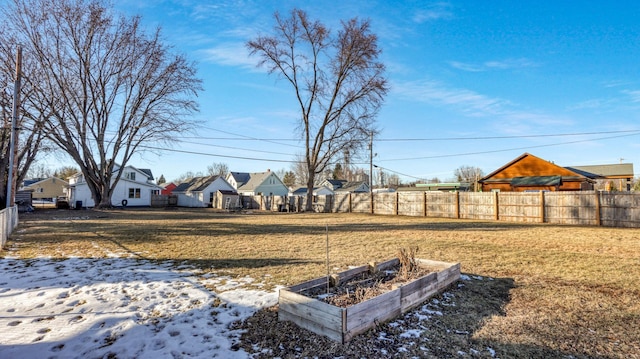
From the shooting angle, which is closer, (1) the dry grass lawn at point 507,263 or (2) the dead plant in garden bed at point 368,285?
(1) the dry grass lawn at point 507,263

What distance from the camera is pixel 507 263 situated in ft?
20.4

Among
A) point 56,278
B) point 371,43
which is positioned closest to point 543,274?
point 56,278

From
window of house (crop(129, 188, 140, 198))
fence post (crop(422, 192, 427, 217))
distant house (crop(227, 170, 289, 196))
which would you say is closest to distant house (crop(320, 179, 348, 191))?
distant house (crop(227, 170, 289, 196))

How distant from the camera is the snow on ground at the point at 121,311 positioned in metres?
2.83

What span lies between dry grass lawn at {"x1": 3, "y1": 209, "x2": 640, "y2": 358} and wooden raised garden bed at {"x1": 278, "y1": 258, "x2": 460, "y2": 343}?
2.31 feet

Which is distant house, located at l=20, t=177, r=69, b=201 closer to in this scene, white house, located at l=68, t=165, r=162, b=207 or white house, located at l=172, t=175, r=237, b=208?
white house, located at l=68, t=165, r=162, b=207

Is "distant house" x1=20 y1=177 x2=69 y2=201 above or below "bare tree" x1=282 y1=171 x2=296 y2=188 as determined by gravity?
below

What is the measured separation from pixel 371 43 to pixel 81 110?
20.7 m

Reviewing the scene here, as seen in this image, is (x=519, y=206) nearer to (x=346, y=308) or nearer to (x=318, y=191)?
(x=346, y=308)

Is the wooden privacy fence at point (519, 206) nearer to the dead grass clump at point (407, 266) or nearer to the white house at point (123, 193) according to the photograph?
the dead grass clump at point (407, 266)

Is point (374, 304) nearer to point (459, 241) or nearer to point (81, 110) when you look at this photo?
point (459, 241)

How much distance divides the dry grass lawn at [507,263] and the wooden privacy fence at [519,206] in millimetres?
3479

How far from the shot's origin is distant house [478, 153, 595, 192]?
75.7 feet

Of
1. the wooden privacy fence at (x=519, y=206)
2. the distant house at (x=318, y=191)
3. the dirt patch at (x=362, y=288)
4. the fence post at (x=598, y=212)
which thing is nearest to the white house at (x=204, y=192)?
the distant house at (x=318, y=191)
